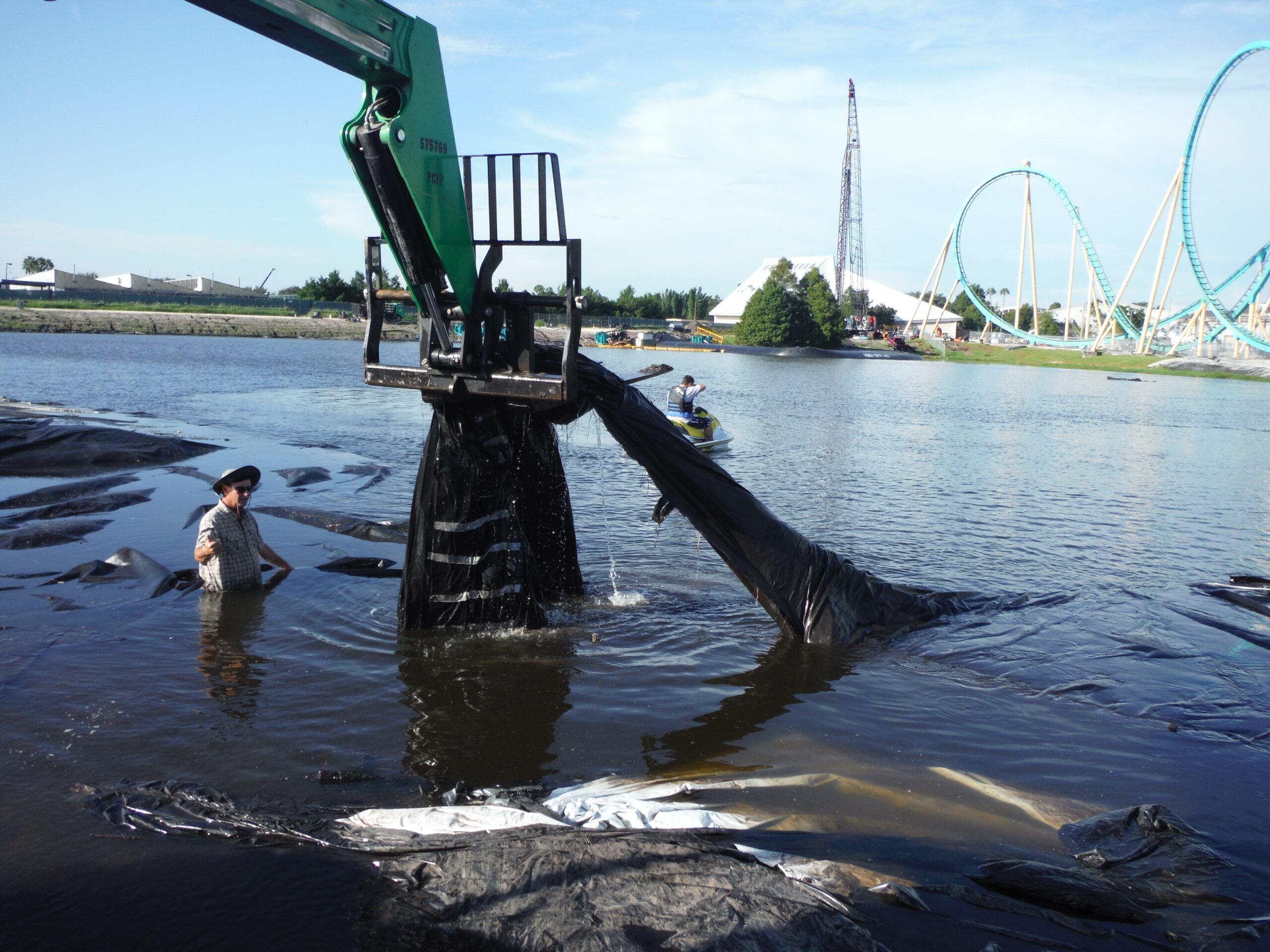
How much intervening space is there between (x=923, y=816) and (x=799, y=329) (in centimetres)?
9381

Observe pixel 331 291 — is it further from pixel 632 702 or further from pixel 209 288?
pixel 632 702

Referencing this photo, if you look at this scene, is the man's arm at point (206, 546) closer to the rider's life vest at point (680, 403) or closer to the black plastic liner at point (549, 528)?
the black plastic liner at point (549, 528)

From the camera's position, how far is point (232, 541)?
27.5ft

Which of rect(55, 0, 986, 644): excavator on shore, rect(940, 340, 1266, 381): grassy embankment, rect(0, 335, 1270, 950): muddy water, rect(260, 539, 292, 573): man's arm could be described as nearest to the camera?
rect(0, 335, 1270, 950): muddy water

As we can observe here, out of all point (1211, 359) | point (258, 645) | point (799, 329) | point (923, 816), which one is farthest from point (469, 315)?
point (799, 329)

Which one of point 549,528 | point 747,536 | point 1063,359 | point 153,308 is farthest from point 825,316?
point 747,536

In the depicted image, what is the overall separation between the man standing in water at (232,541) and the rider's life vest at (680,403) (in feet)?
40.2

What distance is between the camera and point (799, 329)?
314 feet

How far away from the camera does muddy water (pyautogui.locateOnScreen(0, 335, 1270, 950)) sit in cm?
433

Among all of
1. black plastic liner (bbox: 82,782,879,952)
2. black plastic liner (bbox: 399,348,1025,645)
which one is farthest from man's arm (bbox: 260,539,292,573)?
black plastic liner (bbox: 82,782,879,952)

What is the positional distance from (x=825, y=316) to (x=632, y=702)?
96119 millimetres

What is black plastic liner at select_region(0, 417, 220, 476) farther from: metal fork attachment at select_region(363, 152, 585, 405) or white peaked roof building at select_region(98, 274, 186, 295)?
white peaked roof building at select_region(98, 274, 186, 295)

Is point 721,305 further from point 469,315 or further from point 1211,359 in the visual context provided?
point 469,315

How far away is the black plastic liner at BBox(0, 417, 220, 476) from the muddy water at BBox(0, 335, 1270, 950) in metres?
1.01
